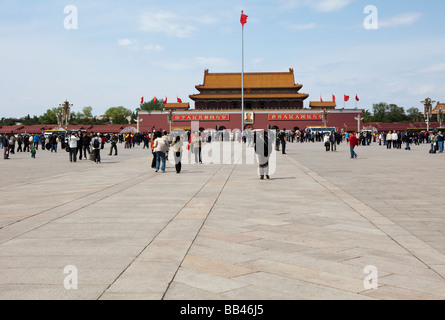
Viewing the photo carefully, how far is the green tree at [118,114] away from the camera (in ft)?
371

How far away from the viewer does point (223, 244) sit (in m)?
5.01

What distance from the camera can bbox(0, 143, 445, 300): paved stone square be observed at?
11.7 feet

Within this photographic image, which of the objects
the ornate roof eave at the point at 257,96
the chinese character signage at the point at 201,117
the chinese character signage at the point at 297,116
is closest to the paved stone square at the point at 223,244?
the ornate roof eave at the point at 257,96

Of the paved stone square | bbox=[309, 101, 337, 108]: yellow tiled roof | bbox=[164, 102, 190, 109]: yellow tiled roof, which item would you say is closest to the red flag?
bbox=[309, 101, 337, 108]: yellow tiled roof

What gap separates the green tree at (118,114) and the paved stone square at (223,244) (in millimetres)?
105734

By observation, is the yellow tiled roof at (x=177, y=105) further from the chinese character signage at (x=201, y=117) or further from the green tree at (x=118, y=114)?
the green tree at (x=118, y=114)

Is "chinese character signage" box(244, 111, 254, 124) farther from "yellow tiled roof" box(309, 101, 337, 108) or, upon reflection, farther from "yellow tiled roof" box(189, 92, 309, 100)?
"yellow tiled roof" box(309, 101, 337, 108)

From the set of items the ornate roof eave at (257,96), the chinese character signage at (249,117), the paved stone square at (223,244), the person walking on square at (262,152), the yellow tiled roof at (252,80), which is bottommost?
the paved stone square at (223,244)

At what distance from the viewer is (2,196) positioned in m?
9.12

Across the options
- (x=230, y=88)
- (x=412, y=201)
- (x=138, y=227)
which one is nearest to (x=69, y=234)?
Answer: (x=138, y=227)

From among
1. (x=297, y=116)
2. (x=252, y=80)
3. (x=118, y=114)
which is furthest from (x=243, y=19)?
(x=118, y=114)

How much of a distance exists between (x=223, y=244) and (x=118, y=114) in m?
116

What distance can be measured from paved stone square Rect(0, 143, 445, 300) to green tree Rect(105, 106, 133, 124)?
106 metres
